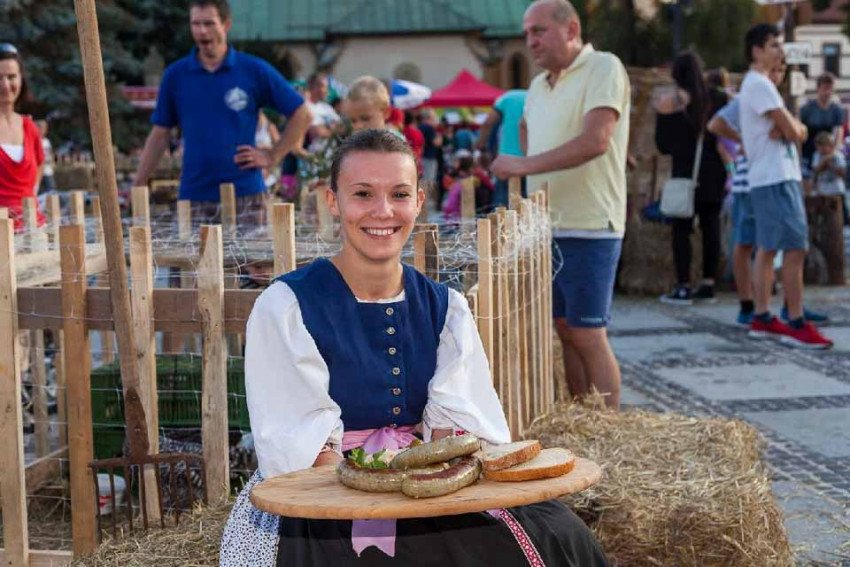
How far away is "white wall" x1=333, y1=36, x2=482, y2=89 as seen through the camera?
195ft

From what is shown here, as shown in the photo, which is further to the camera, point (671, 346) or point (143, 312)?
point (671, 346)

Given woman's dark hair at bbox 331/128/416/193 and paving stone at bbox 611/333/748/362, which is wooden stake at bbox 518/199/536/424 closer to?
woman's dark hair at bbox 331/128/416/193

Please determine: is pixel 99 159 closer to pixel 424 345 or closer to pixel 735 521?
pixel 424 345

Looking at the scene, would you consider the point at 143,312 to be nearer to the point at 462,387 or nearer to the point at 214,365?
the point at 214,365

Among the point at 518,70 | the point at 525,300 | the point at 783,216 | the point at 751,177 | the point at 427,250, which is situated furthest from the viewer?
the point at 518,70

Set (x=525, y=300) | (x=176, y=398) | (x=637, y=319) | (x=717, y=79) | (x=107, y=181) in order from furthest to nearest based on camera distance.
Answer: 1. (x=717, y=79)
2. (x=637, y=319)
3. (x=176, y=398)
4. (x=525, y=300)
5. (x=107, y=181)

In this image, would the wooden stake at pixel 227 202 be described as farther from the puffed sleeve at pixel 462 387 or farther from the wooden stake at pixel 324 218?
the puffed sleeve at pixel 462 387

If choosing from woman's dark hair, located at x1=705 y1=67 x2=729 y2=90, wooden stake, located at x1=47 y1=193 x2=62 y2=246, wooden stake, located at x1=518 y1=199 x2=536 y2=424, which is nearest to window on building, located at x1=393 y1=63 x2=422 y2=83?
woman's dark hair, located at x1=705 y1=67 x2=729 y2=90

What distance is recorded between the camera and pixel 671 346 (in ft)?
30.8

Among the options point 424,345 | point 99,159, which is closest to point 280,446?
point 424,345

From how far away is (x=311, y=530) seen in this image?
2932 millimetres

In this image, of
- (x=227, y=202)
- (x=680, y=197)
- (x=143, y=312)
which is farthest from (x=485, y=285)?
(x=680, y=197)

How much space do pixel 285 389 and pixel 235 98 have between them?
4391mm

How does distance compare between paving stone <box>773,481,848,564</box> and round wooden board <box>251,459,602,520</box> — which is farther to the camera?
paving stone <box>773,481,848,564</box>
